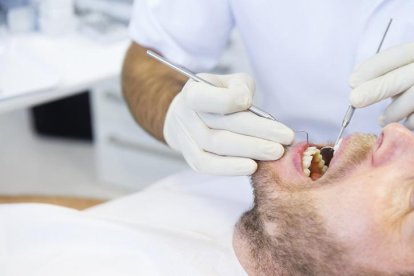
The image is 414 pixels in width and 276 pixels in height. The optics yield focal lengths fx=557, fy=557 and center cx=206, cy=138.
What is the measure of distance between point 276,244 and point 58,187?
1.62 m

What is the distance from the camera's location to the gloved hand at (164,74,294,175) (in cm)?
100

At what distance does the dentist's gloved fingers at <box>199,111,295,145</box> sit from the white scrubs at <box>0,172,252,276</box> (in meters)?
0.23

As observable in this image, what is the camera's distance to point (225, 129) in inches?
41.9

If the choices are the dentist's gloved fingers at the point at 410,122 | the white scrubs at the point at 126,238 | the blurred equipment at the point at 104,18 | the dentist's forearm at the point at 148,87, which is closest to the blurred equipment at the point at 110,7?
the blurred equipment at the point at 104,18

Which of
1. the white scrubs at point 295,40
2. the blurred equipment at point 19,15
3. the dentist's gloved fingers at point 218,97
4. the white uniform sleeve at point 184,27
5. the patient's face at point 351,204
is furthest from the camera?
the blurred equipment at point 19,15

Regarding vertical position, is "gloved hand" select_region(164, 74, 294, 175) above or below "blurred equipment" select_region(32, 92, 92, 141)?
above

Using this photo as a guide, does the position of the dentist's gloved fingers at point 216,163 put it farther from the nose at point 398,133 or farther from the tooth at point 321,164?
the nose at point 398,133

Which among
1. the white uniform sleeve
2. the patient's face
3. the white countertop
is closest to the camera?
the patient's face

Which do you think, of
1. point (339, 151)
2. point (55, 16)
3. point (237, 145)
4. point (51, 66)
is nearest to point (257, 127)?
point (237, 145)

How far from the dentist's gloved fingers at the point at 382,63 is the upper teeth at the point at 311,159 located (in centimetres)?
15

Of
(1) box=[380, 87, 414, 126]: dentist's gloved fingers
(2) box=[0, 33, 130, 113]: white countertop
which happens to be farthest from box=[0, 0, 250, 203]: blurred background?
(1) box=[380, 87, 414, 126]: dentist's gloved fingers

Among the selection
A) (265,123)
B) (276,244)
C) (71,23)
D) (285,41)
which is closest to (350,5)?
(285,41)

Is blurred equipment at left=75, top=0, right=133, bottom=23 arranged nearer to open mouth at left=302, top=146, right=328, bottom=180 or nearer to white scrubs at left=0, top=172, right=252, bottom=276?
white scrubs at left=0, top=172, right=252, bottom=276

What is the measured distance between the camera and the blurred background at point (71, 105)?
1.56 meters
